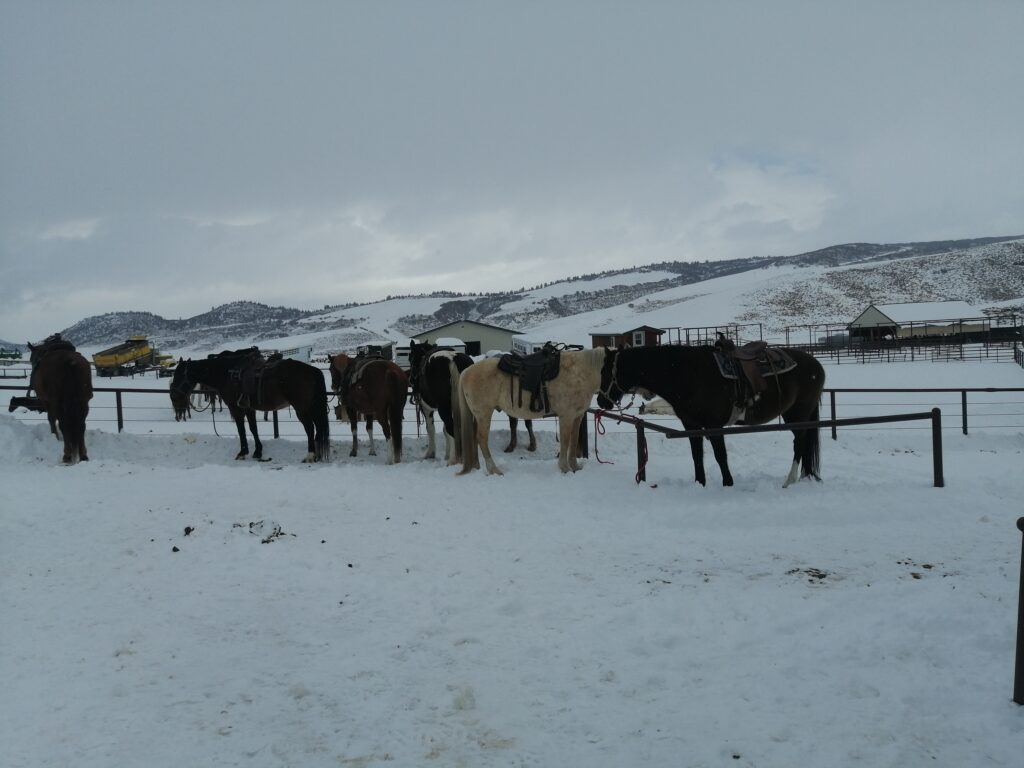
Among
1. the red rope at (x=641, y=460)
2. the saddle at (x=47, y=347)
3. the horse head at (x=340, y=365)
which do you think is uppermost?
the saddle at (x=47, y=347)

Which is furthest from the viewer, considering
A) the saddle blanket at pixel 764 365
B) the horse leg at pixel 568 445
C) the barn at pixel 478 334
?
the barn at pixel 478 334

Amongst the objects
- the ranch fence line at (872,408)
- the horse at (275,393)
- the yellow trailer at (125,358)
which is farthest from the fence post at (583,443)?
the yellow trailer at (125,358)

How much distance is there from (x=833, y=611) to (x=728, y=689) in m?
1.06

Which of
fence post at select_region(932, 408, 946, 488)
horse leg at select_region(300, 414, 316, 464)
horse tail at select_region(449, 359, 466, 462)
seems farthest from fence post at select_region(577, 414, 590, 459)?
fence post at select_region(932, 408, 946, 488)

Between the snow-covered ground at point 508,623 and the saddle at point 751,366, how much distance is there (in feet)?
3.46

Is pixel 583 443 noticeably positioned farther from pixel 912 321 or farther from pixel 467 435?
pixel 912 321

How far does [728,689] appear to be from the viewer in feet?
9.41

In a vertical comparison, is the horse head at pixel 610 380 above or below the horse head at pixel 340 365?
below

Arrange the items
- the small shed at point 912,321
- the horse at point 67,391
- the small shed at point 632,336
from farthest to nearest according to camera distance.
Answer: the small shed at point 912,321 → the small shed at point 632,336 → the horse at point 67,391

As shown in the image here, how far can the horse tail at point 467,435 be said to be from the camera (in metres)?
8.05

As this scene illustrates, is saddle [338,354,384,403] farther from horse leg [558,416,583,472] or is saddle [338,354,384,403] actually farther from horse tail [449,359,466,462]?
horse leg [558,416,583,472]

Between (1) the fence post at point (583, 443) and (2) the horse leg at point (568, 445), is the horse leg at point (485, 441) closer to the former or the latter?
(2) the horse leg at point (568, 445)

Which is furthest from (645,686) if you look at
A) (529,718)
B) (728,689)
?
(529,718)

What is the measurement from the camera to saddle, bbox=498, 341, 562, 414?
787 cm
